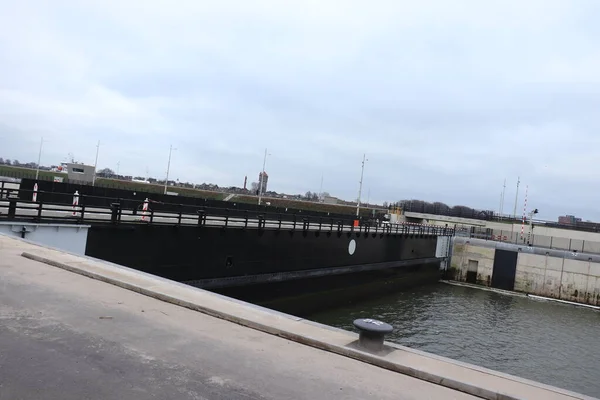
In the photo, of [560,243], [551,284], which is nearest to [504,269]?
[551,284]

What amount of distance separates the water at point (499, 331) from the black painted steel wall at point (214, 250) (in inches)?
144

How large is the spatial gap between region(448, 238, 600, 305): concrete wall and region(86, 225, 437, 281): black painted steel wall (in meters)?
20.1

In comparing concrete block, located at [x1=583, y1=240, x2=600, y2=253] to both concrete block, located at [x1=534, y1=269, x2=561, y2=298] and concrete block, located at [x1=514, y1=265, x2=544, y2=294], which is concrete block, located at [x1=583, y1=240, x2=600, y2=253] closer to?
concrete block, located at [x1=534, y1=269, x2=561, y2=298]

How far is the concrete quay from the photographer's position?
4.80 metres

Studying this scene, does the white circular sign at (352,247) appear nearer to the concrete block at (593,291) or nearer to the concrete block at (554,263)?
the concrete block at (554,263)

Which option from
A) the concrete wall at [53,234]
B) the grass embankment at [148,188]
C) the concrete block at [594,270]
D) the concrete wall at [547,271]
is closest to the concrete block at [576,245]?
the concrete wall at [547,271]

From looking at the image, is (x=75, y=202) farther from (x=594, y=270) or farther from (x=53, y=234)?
(x=594, y=270)

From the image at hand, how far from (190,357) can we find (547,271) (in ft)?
138

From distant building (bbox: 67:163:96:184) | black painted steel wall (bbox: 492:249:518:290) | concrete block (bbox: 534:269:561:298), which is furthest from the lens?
distant building (bbox: 67:163:96:184)

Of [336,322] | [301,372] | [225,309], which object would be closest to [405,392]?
[301,372]

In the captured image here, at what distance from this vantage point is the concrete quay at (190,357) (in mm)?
4801

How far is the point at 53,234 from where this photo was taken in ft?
44.4

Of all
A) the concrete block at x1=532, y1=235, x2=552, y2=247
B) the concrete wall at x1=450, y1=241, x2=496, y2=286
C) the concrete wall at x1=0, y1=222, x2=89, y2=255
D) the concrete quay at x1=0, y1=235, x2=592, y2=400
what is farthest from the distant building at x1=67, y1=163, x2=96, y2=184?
the concrete block at x1=532, y1=235, x2=552, y2=247

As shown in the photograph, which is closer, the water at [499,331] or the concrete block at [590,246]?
the water at [499,331]
